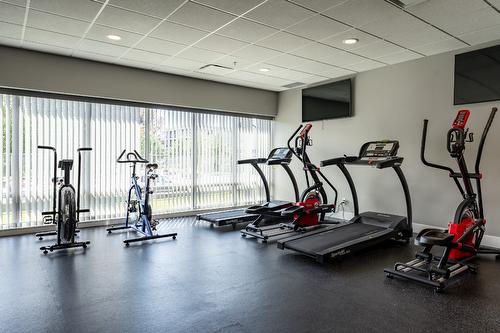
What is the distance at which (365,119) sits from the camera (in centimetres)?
657

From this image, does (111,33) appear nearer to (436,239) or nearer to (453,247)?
(436,239)

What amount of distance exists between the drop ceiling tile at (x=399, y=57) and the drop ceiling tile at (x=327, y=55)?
16.4 inches

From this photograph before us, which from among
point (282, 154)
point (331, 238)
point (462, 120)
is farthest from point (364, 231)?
point (282, 154)

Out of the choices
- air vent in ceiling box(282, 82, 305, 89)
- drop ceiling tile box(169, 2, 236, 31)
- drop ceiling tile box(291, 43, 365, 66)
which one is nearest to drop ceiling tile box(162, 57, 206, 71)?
drop ceiling tile box(169, 2, 236, 31)

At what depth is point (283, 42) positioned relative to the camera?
488 centimetres

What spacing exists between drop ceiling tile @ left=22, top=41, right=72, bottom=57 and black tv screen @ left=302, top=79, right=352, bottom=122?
15.6 ft

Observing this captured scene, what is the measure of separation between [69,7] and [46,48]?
188 cm

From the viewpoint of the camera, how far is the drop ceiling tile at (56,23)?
399 centimetres

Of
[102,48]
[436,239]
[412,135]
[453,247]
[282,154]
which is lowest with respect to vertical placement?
[453,247]

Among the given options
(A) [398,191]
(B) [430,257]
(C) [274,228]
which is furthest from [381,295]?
(A) [398,191]

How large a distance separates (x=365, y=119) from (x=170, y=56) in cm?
380

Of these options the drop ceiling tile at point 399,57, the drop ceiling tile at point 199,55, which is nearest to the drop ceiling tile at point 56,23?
the drop ceiling tile at point 199,55

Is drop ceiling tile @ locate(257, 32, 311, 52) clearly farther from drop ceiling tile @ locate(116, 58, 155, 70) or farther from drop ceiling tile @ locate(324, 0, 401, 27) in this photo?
drop ceiling tile @ locate(116, 58, 155, 70)

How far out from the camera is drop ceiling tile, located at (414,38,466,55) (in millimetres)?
4840
